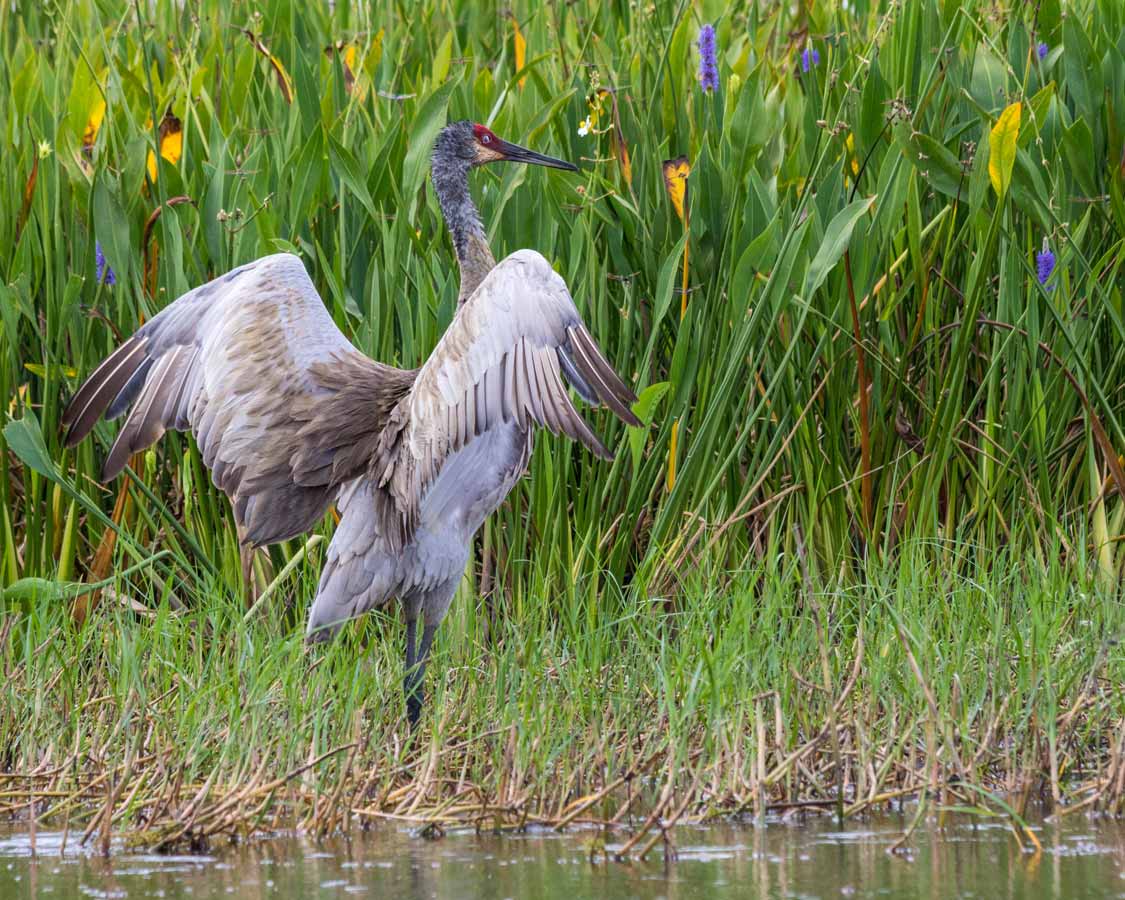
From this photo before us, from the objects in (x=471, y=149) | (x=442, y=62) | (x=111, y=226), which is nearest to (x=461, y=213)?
(x=471, y=149)

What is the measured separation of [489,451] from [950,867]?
1817mm

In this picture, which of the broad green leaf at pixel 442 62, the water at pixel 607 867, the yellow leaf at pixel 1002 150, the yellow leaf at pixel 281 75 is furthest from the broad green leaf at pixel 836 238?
the yellow leaf at pixel 281 75

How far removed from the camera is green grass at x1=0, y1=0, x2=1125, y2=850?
4348 millimetres

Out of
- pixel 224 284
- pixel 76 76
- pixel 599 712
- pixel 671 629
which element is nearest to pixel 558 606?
pixel 671 629

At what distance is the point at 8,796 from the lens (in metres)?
3.93

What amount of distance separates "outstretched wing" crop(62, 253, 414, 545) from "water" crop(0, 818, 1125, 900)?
1320 millimetres

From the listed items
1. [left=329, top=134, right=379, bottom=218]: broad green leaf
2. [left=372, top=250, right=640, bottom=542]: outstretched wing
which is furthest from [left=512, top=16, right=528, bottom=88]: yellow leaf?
[left=372, top=250, right=640, bottom=542]: outstretched wing

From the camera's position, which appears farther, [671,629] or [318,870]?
[671,629]

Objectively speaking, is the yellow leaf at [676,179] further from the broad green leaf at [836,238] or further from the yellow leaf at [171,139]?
the yellow leaf at [171,139]

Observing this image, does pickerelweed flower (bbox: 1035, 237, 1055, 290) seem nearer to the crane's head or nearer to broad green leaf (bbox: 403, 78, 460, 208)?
the crane's head

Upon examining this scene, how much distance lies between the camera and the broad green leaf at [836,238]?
183 inches

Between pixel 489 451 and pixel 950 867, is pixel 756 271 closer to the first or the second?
pixel 489 451

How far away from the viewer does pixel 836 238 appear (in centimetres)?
470

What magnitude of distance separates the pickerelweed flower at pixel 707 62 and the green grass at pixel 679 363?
0.29ft
